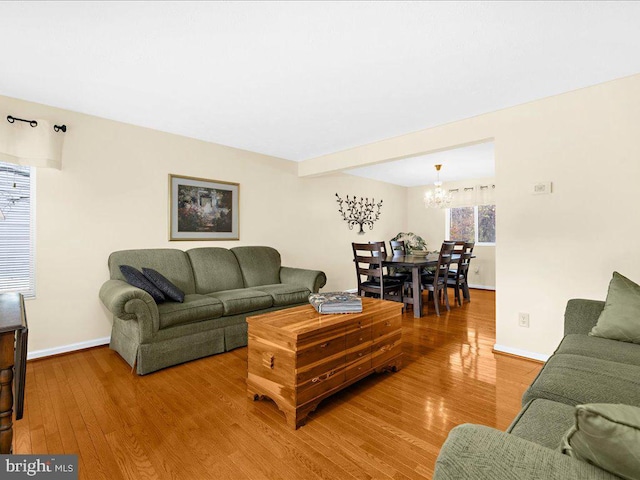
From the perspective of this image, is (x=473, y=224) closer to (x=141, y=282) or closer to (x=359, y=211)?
(x=359, y=211)

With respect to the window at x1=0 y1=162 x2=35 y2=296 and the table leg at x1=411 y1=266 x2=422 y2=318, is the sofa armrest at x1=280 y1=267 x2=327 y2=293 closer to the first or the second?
the table leg at x1=411 y1=266 x2=422 y2=318

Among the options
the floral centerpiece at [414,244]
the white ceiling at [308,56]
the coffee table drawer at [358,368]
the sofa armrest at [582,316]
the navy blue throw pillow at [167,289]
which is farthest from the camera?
the floral centerpiece at [414,244]

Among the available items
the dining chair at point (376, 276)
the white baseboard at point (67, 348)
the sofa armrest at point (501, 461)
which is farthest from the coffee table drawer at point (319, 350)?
the white baseboard at point (67, 348)

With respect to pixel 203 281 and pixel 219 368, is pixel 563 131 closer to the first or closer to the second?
pixel 219 368

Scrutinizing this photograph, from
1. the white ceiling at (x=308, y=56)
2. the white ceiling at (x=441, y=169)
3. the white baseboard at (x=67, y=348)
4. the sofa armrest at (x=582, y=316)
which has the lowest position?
the white baseboard at (x=67, y=348)

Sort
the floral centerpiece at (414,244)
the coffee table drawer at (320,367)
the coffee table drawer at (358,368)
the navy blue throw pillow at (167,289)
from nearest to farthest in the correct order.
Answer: the coffee table drawer at (320,367)
the coffee table drawer at (358,368)
the navy blue throw pillow at (167,289)
the floral centerpiece at (414,244)

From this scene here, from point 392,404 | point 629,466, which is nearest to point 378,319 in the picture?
point 392,404

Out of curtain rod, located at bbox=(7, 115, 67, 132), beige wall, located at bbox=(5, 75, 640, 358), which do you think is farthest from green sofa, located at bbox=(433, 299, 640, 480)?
curtain rod, located at bbox=(7, 115, 67, 132)

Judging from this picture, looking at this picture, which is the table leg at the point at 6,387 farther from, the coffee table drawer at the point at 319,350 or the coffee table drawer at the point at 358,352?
the coffee table drawer at the point at 358,352

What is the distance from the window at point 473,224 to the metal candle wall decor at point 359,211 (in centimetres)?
169

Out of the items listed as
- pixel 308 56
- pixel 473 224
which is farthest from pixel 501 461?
pixel 473 224

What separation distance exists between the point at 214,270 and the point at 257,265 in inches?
22.4

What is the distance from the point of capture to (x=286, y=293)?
3529mm

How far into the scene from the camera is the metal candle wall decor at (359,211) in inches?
234
